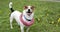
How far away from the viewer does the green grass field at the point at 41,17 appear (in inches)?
173

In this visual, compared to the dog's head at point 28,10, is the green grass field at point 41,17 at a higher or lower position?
lower

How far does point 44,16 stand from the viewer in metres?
5.07

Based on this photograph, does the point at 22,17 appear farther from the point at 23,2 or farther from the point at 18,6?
the point at 23,2

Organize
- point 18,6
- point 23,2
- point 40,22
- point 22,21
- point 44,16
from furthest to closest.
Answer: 1. point 23,2
2. point 18,6
3. point 44,16
4. point 40,22
5. point 22,21

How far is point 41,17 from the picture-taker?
4.97 metres

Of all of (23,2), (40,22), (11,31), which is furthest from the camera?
(23,2)

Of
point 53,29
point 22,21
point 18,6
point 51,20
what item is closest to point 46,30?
point 53,29

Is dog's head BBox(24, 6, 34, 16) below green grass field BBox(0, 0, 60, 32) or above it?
above

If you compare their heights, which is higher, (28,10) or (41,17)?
(28,10)

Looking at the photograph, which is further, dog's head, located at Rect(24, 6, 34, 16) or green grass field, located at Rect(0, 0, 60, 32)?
green grass field, located at Rect(0, 0, 60, 32)

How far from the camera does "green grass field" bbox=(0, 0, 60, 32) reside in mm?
4391

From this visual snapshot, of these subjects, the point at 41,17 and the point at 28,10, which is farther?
the point at 41,17

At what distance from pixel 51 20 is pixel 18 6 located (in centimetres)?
150

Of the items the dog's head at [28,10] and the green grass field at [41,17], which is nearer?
the dog's head at [28,10]
